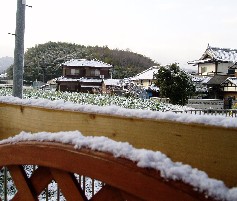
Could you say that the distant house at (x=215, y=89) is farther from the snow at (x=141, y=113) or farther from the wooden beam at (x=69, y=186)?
→ the wooden beam at (x=69, y=186)

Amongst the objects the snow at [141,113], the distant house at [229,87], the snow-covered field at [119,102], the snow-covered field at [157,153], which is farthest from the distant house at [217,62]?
the snow-covered field at [157,153]

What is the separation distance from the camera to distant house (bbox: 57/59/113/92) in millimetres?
46969

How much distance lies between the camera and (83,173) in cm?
119

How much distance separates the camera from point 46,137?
4.67ft

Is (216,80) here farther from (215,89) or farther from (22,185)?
(22,185)

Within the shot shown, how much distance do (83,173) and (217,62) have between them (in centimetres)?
4235

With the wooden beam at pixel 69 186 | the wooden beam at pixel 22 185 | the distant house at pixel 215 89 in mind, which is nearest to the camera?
the wooden beam at pixel 69 186

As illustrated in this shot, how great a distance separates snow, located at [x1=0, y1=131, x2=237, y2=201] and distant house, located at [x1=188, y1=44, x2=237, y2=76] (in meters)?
40.6

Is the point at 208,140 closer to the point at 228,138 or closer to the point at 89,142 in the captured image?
the point at 228,138

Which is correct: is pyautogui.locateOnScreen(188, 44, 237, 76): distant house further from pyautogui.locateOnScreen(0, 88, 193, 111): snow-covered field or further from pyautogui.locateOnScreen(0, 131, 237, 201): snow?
pyautogui.locateOnScreen(0, 131, 237, 201): snow

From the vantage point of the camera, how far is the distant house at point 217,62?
41000 millimetres

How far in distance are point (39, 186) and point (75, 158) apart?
386 millimetres

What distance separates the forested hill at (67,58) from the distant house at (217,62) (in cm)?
2420

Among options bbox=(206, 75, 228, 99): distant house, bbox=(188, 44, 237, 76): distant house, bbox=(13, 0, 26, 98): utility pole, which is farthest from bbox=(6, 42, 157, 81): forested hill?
bbox=(13, 0, 26, 98): utility pole
